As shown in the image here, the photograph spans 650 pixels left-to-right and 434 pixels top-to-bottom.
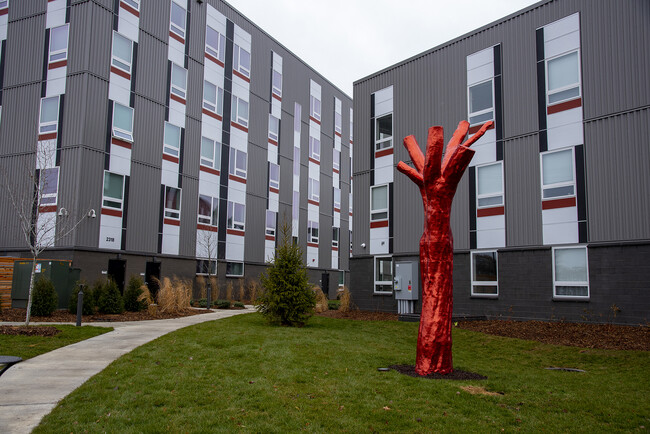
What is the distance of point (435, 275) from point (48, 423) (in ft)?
19.4

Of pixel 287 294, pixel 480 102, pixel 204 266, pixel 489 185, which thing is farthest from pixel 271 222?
pixel 287 294

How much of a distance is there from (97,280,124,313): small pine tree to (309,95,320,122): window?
84.8ft

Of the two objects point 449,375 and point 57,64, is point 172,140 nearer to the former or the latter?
point 57,64

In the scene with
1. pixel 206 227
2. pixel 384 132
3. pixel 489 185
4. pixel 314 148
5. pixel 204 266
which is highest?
pixel 314 148

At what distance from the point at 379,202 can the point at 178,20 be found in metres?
16.0

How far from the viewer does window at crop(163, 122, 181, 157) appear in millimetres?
26688

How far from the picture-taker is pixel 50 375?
7.55 m

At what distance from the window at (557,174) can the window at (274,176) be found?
21.5 metres

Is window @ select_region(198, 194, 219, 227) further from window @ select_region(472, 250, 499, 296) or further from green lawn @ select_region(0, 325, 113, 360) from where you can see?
window @ select_region(472, 250, 499, 296)

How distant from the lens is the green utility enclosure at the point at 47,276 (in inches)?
712

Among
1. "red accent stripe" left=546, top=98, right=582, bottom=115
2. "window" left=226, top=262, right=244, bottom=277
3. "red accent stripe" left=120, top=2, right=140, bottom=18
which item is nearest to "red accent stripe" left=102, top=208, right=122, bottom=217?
"window" left=226, top=262, right=244, bottom=277

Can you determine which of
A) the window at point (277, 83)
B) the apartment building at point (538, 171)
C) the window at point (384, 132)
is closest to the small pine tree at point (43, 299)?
the apartment building at point (538, 171)

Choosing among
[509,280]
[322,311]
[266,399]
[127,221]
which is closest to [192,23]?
[127,221]

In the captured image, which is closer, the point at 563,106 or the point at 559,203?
the point at 559,203
